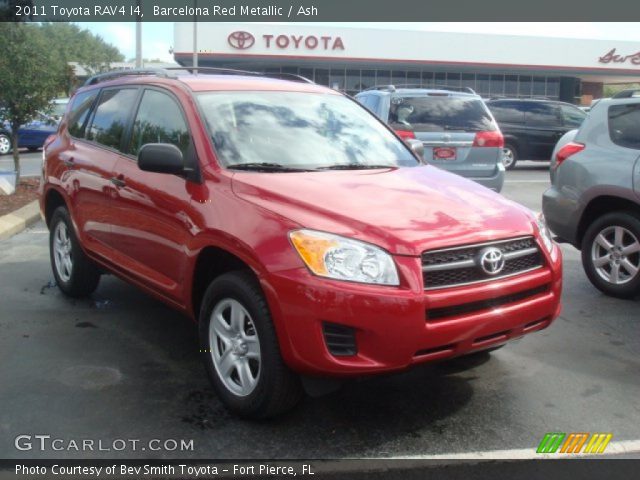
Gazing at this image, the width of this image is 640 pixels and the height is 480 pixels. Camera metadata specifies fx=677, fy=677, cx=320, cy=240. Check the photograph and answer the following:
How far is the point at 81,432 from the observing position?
3.35 m

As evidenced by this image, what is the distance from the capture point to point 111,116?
5.16m

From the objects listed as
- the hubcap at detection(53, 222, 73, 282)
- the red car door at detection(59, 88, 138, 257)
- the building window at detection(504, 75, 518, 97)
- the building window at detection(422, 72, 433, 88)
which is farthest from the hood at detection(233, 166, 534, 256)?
the building window at detection(504, 75, 518, 97)

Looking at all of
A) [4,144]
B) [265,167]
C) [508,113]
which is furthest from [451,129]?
[4,144]

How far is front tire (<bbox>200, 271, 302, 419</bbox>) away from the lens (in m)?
3.24

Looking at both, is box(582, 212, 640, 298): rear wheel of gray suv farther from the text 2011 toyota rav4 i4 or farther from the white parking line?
the white parking line

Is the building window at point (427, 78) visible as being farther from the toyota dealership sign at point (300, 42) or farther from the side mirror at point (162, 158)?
the side mirror at point (162, 158)

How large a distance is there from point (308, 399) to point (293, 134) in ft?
5.38

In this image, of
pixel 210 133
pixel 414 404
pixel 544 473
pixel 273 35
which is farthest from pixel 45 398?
pixel 273 35

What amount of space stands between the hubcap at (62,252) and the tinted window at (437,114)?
486 centimetres

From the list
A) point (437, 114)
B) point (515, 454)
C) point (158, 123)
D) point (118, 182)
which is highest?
point (158, 123)

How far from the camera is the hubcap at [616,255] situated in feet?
18.6

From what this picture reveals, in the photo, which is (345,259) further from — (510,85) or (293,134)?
(510,85)

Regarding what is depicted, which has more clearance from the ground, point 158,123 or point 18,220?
point 158,123

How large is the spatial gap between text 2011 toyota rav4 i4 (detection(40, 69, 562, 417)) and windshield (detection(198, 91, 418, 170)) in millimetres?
11
